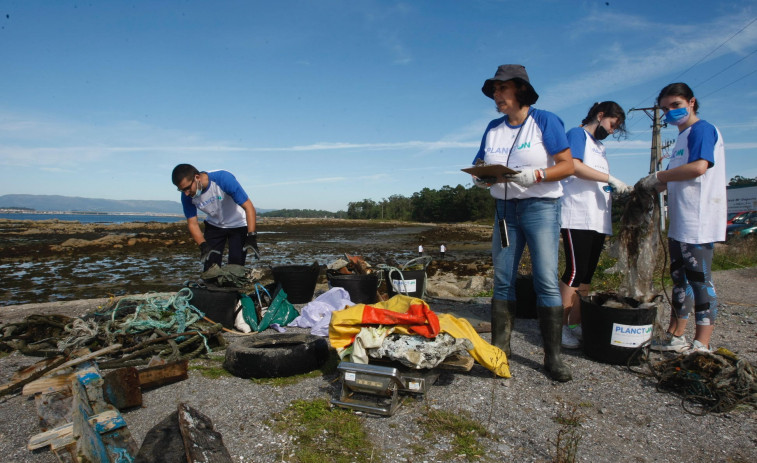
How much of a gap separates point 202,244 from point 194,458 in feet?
12.6

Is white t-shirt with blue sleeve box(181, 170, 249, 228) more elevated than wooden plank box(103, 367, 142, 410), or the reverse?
white t-shirt with blue sleeve box(181, 170, 249, 228)

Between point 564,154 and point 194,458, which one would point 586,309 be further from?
point 194,458

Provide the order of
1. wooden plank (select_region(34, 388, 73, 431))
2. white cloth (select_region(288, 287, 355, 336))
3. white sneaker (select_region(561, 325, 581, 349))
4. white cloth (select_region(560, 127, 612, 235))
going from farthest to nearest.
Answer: white cloth (select_region(288, 287, 355, 336)) < white sneaker (select_region(561, 325, 581, 349)) < white cloth (select_region(560, 127, 612, 235)) < wooden plank (select_region(34, 388, 73, 431))

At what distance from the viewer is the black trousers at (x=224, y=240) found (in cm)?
543

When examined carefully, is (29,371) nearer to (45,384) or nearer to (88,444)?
(45,384)

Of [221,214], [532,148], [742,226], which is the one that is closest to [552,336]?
[532,148]

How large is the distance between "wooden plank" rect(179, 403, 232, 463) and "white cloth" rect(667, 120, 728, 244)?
346 cm

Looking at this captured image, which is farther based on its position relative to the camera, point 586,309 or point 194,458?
point 586,309

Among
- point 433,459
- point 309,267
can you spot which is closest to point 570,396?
point 433,459

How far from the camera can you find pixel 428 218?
80188mm

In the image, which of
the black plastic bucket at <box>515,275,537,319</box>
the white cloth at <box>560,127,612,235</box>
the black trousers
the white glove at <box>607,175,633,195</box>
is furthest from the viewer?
the black trousers

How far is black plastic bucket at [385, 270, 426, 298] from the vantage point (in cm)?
518

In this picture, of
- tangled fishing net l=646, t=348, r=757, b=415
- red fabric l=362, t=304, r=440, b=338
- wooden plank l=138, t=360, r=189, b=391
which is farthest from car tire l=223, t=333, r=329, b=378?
tangled fishing net l=646, t=348, r=757, b=415

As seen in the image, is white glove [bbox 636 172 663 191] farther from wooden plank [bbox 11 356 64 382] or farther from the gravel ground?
wooden plank [bbox 11 356 64 382]
